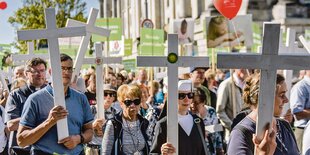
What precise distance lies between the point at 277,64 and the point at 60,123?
90.1 inches

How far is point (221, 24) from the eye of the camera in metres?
15.7

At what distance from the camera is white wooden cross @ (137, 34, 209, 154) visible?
5.50 m

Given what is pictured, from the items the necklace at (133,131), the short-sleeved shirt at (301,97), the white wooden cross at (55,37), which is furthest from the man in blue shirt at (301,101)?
the white wooden cross at (55,37)

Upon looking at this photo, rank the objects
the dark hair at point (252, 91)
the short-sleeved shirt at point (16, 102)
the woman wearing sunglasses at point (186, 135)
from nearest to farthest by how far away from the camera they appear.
Answer: the dark hair at point (252, 91) → the woman wearing sunglasses at point (186, 135) → the short-sleeved shirt at point (16, 102)

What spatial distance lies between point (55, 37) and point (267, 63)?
2447mm

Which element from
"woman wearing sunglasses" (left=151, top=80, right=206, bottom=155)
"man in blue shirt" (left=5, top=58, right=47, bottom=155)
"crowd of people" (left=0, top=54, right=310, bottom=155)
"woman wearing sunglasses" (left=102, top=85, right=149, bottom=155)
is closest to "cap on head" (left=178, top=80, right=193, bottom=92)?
"crowd of people" (left=0, top=54, right=310, bottom=155)

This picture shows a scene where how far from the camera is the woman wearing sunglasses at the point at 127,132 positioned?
6297mm

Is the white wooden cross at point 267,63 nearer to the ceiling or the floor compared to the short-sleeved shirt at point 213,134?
nearer to the ceiling

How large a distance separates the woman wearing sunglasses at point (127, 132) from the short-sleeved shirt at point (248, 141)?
2312mm

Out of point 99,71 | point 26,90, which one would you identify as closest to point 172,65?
point 26,90

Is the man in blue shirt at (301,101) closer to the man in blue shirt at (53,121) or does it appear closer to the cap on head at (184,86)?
the cap on head at (184,86)

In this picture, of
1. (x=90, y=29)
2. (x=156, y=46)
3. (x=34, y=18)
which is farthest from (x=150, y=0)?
(x=90, y=29)

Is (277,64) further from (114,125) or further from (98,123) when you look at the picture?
(98,123)

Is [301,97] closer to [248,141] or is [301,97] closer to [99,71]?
[99,71]
